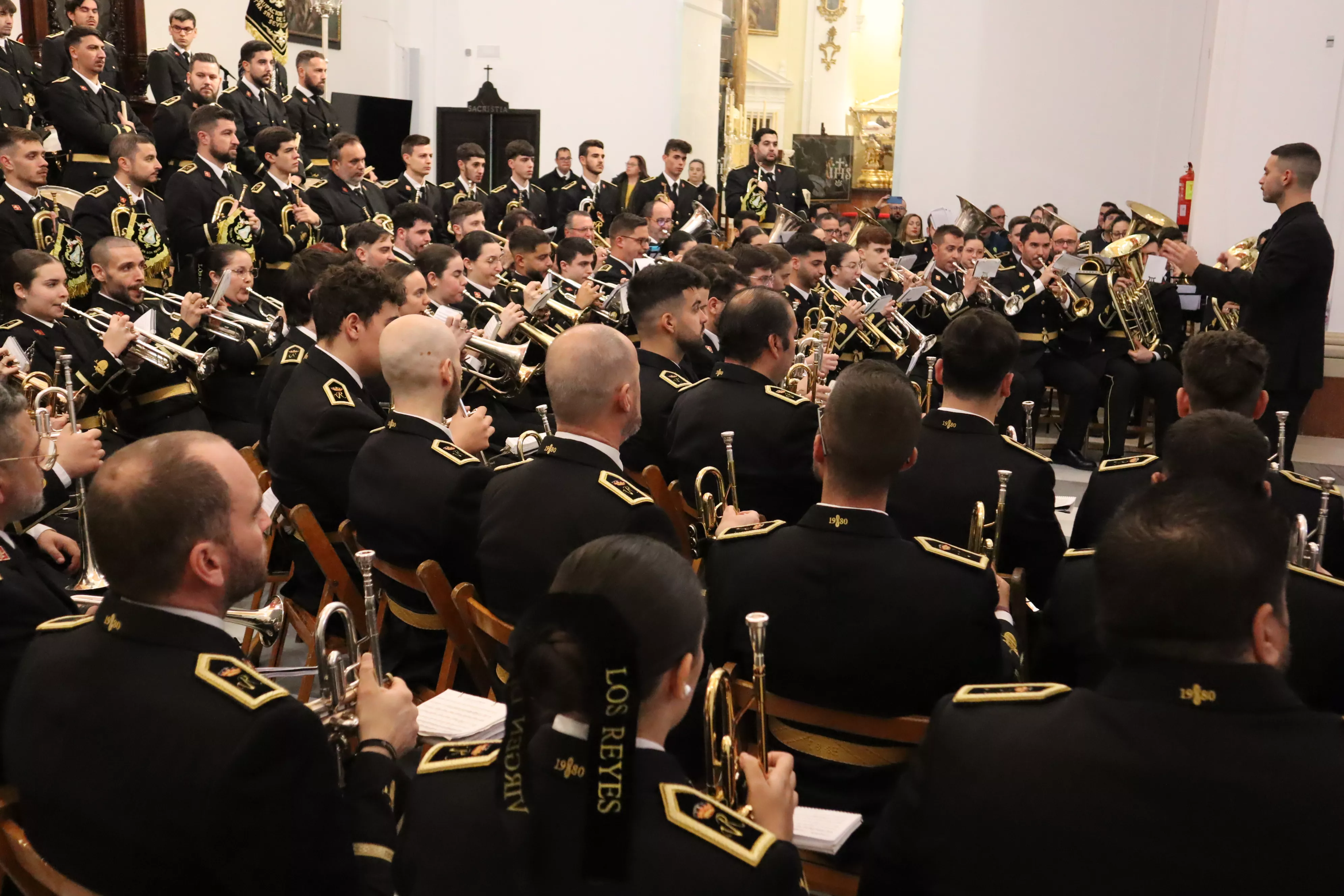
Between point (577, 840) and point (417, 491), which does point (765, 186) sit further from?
point (577, 840)

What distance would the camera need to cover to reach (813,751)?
8.20ft

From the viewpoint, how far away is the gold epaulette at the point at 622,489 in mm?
3004

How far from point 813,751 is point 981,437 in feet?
4.85

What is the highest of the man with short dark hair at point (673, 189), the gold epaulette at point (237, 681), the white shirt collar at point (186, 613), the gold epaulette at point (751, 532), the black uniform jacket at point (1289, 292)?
the man with short dark hair at point (673, 189)

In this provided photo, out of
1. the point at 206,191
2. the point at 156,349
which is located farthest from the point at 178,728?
the point at 206,191

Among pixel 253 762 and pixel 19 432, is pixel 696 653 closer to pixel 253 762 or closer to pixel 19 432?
pixel 253 762

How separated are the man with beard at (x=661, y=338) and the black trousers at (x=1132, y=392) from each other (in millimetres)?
4254

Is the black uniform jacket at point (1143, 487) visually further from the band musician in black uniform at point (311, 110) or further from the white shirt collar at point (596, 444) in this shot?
the band musician in black uniform at point (311, 110)

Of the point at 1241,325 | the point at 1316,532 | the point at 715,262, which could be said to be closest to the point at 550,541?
the point at 1316,532

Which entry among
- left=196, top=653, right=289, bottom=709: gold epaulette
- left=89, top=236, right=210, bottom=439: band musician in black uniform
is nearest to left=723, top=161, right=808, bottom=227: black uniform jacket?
left=89, top=236, right=210, bottom=439: band musician in black uniform

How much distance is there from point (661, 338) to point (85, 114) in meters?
5.60

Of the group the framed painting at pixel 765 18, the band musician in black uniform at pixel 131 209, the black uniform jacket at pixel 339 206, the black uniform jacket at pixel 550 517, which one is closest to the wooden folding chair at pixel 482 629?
the black uniform jacket at pixel 550 517

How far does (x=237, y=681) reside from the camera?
1.81 meters

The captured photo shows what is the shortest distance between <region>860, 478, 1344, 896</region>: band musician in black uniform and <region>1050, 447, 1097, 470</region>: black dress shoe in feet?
23.1
